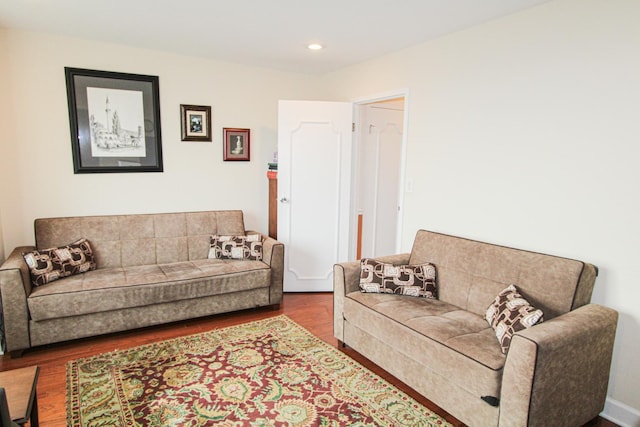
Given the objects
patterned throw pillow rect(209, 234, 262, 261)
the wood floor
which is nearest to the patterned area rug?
the wood floor

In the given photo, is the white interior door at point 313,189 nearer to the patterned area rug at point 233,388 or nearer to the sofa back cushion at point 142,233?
the sofa back cushion at point 142,233

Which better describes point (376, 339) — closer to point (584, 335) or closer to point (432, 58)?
point (584, 335)

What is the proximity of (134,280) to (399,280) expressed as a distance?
2.04 metres

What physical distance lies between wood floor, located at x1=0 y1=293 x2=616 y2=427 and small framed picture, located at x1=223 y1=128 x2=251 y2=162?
160cm

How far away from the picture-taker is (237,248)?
372 centimetres

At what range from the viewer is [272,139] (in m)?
4.44

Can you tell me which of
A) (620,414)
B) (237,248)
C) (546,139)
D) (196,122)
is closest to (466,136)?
(546,139)

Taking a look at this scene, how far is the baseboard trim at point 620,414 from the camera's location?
211 centimetres

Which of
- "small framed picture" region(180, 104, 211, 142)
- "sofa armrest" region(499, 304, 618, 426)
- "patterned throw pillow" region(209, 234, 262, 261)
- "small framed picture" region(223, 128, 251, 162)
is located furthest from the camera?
"small framed picture" region(223, 128, 251, 162)

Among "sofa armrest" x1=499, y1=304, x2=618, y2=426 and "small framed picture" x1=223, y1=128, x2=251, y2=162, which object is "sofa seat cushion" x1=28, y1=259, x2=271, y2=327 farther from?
"sofa armrest" x1=499, y1=304, x2=618, y2=426

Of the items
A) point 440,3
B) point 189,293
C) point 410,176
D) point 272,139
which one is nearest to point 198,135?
point 272,139

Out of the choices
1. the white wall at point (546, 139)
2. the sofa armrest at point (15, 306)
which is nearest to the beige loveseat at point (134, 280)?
the sofa armrest at point (15, 306)

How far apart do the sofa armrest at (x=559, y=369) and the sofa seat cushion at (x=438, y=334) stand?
0.42ft

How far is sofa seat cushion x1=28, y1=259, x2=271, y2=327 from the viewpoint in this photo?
9.00 feet
